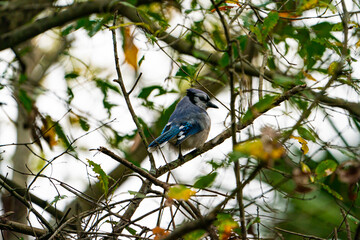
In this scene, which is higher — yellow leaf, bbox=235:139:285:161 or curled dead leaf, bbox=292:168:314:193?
yellow leaf, bbox=235:139:285:161

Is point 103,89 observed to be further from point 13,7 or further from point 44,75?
point 44,75

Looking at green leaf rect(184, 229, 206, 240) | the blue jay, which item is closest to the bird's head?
the blue jay

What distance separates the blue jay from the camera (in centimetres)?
408

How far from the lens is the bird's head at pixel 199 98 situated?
463cm

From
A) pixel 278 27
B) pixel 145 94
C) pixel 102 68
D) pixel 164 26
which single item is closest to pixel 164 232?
pixel 164 26

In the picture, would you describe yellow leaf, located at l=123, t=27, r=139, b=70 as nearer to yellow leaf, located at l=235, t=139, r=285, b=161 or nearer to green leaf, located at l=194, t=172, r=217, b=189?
green leaf, located at l=194, t=172, r=217, b=189

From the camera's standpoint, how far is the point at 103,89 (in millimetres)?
4262

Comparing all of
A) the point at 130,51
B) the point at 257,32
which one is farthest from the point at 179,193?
the point at 130,51

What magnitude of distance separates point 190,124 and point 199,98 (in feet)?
1.65

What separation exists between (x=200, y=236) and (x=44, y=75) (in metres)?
4.55

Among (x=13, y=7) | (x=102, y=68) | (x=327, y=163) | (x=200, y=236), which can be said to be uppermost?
(x=102, y=68)

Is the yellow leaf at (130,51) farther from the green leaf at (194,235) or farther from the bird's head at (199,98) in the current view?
the green leaf at (194,235)

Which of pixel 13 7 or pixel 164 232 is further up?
pixel 13 7

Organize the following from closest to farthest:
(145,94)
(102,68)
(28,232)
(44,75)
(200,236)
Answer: (200,236), (28,232), (145,94), (44,75), (102,68)
